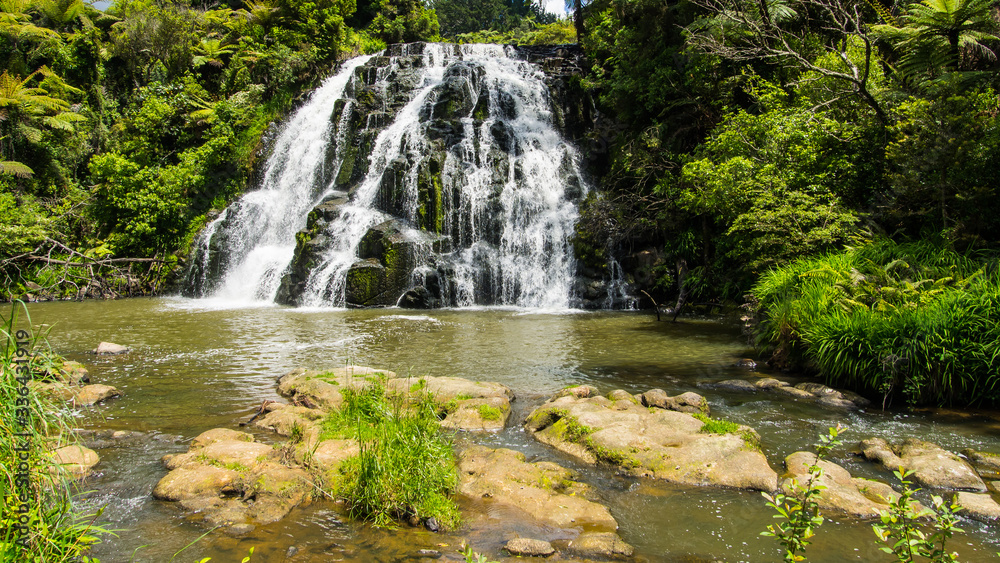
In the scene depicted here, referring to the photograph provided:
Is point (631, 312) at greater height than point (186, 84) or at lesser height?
lesser

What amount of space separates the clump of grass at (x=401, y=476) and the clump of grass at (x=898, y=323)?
5.82 m

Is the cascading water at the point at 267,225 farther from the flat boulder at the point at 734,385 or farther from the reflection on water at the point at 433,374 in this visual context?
the flat boulder at the point at 734,385

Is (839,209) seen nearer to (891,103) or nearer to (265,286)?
(891,103)

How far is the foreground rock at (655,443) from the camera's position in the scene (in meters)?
4.90

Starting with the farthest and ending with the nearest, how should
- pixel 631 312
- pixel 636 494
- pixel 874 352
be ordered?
pixel 631 312
pixel 874 352
pixel 636 494

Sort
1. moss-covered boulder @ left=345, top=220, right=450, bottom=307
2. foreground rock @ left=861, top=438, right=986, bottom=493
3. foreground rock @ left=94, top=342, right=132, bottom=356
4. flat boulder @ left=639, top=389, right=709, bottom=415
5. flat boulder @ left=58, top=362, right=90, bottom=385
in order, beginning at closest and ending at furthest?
1. foreground rock @ left=861, top=438, right=986, bottom=493
2. flat boulder @ left=58, top=362, right=90, bottom=385
3. flat boulder @ left=639, top=389, right=709, bottom=415
4. foreground rock @ left=94, top=342, right=132, bottom=356
5. moss-covered boulder @ left=345, top=220, right=450, bottom=307

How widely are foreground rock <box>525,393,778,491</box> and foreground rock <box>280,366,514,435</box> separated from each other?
20.9 inches

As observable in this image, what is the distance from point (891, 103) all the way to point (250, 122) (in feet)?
80.7

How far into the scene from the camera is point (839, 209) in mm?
10383

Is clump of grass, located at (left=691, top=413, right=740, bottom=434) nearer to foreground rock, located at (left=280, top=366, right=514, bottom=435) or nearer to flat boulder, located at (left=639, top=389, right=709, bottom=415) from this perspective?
flat boulder, located at (left=639, top=389, right=709, bottom=415)

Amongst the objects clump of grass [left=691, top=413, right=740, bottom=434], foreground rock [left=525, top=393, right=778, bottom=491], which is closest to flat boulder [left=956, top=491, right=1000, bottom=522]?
foreground rock [left=525, top=393, right=778, bottom=491]

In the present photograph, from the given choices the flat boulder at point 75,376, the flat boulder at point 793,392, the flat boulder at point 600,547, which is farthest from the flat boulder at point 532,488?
the flat boulder at point 793,392

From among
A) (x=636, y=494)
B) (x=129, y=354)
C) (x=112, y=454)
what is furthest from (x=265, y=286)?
(x=636, y=494)

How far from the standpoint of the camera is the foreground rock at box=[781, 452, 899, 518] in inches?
166
